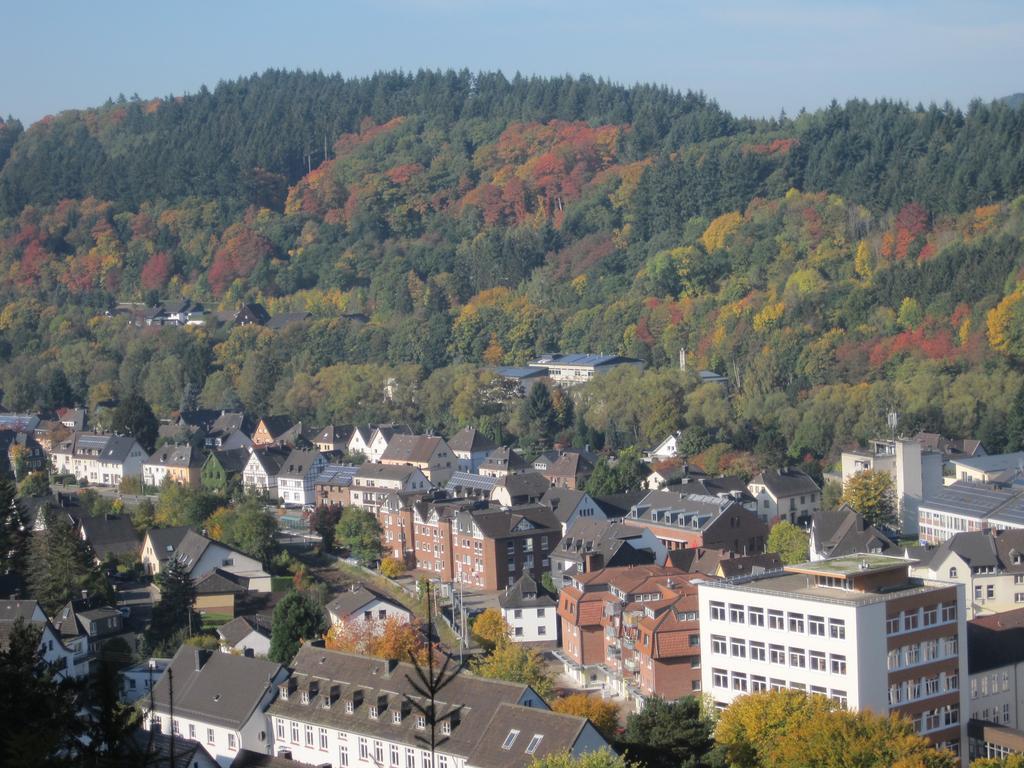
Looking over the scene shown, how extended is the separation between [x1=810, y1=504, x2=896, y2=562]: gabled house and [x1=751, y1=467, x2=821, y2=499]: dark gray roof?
2699 millimetres

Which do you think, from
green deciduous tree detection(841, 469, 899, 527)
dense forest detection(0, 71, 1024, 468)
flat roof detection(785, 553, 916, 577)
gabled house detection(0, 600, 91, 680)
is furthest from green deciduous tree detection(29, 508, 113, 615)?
dense forest detection(0, 71, 1024, 468)

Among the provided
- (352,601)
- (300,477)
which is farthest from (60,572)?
(300,477)

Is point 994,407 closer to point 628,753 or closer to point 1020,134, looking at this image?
point 1020,134

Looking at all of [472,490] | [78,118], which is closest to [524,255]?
[472,490]

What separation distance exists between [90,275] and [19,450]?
619 inches

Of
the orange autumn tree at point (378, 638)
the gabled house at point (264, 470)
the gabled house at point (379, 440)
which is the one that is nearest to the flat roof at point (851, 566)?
the orange autumn tree at point (378, 638)

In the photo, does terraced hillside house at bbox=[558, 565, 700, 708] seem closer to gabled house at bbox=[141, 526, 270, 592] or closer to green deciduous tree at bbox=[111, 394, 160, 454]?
gabled house at bbox=[141, 526, 270, 592]

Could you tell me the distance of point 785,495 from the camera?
22562 mm

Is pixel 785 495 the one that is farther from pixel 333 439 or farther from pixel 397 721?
pixel 397 721

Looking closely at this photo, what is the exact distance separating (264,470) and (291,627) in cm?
1108

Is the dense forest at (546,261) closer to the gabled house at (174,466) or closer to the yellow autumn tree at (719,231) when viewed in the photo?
the yellow autumn tree at (719,231)

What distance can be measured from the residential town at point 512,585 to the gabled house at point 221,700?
19 millimetres

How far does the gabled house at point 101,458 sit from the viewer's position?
94.8 feet

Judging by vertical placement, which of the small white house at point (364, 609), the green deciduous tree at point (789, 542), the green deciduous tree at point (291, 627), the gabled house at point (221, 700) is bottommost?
the green deciduous tree at point (789, 542)
